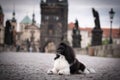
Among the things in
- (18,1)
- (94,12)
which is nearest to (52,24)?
(94,12)

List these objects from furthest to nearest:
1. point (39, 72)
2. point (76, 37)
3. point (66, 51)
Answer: point (76, 37), point (39, 72), point (66, 51)

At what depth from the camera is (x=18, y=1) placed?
684 cm

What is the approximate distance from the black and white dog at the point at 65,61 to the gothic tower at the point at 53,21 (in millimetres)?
83321

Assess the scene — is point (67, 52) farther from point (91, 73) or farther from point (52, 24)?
point (52, 24)

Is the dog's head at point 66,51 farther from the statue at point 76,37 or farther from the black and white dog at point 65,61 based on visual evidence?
the statue at point 76,37

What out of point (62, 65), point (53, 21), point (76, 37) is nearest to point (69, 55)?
point (62, 65)

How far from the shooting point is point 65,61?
6090 mm

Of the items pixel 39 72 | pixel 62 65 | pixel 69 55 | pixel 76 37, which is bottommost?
pixel 76 37

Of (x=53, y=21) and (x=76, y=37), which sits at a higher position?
(x=53, y=21)

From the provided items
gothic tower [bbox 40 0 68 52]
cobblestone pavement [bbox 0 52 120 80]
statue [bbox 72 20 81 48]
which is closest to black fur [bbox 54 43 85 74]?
cobblestone pavement [bbox 0 52 120 80]

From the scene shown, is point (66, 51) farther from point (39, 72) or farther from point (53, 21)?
point (53, 21)

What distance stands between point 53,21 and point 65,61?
8699cm

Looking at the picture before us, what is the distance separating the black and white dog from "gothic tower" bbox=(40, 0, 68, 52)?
83.3 meters

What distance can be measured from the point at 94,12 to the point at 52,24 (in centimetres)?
7067
